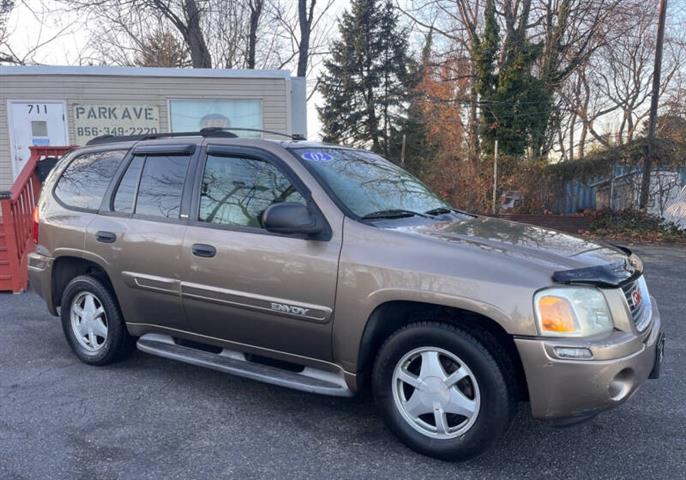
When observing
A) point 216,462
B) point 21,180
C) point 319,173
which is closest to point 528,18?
point 21,180

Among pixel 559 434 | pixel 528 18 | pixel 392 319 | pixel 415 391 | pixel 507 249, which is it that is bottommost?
pixel 559 434

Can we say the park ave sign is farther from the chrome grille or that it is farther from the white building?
the chrome grille

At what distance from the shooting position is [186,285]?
12.6 ft

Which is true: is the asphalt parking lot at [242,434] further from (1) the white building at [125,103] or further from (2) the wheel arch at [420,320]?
(1) the white building at [125,103]

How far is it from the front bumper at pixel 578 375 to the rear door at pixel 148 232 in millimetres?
2391

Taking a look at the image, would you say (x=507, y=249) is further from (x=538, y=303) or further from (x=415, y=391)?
(x=415, y=391)

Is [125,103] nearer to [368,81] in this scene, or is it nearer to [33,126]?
[33,126]

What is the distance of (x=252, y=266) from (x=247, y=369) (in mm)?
686

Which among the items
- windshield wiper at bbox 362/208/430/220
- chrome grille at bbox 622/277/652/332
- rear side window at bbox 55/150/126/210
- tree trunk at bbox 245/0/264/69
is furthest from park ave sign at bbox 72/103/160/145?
tree trunk at bbox 245/0/264/69

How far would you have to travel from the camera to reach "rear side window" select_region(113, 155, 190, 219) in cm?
406

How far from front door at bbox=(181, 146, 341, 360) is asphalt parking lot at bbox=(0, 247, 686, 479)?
0.50 metres

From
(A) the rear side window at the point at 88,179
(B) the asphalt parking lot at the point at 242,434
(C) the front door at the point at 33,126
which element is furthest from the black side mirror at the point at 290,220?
(C) the front door at the point at 33,126

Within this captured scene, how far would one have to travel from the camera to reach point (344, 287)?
3246 millimetres

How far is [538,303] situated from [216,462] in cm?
190
